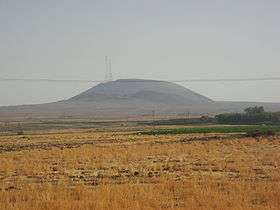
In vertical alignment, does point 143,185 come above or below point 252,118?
below

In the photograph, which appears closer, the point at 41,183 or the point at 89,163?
the point at 41,183

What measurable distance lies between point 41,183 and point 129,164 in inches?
389

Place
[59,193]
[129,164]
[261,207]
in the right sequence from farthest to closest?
[129,164], [59,193], [261,207]

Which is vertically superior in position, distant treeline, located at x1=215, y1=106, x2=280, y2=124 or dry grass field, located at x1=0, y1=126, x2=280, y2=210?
distant treeline, located at x1=215, y1=106, x2=280, y2=124

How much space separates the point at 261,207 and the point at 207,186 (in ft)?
17.7

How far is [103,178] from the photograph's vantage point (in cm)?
2491

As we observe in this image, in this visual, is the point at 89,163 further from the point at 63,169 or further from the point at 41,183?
the point at 41,183

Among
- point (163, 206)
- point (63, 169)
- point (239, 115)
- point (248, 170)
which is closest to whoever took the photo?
point (163, 206)

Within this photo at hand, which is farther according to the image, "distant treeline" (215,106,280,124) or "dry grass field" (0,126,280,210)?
"distant treeline" (215,106,280,124)

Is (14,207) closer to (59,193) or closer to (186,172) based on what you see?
(59,193)

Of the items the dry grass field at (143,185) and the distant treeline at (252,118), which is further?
the distant treeline at (252,118)

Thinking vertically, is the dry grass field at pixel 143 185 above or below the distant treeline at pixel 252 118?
below

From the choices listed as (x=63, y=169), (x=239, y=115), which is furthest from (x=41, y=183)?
(x=239, y=115)

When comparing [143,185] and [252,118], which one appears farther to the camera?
[252,118]
